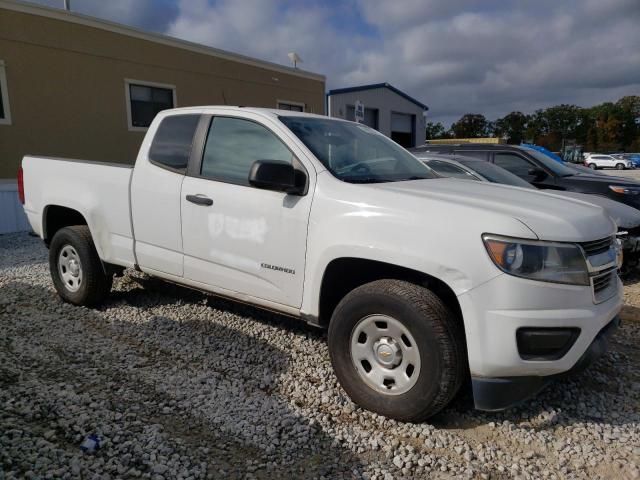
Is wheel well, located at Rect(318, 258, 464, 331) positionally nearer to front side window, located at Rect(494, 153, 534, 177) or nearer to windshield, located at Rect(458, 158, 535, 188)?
windshield, located at Rect(458, 158, 535, 188)

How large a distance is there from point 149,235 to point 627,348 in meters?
4.05

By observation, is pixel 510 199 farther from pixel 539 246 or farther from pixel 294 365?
pixel 294 365

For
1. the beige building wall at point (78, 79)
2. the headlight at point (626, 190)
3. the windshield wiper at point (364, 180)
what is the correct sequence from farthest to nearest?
the beige building wall at point (78, 79)
the headlight at point (626, 190)
the windshield wiper at point (364, 180)

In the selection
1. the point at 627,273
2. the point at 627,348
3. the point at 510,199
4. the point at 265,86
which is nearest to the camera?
the point at 510,199

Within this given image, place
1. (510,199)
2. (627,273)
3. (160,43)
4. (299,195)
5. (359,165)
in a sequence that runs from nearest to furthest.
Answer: (510,199)
(299,195)
(359,165)
(627,273)
(160,43)

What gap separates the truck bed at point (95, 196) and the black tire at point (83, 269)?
0.46ft

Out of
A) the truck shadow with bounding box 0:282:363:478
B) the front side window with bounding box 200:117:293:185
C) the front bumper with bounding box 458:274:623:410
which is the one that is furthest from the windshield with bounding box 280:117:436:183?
the truck shadow with bounding box 0:282:363:478

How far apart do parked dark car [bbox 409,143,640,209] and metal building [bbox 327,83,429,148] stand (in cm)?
1399

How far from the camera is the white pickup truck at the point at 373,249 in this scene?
2.56 metres

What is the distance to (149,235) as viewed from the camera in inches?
162

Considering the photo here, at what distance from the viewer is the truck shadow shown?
261cm

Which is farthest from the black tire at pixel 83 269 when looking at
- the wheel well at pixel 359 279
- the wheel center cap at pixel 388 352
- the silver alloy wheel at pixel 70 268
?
the wheel center cap at pixel 388 352

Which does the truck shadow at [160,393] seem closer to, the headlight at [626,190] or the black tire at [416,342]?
the black tire at [416,342]

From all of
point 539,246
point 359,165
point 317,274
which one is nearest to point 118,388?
point 317,274
